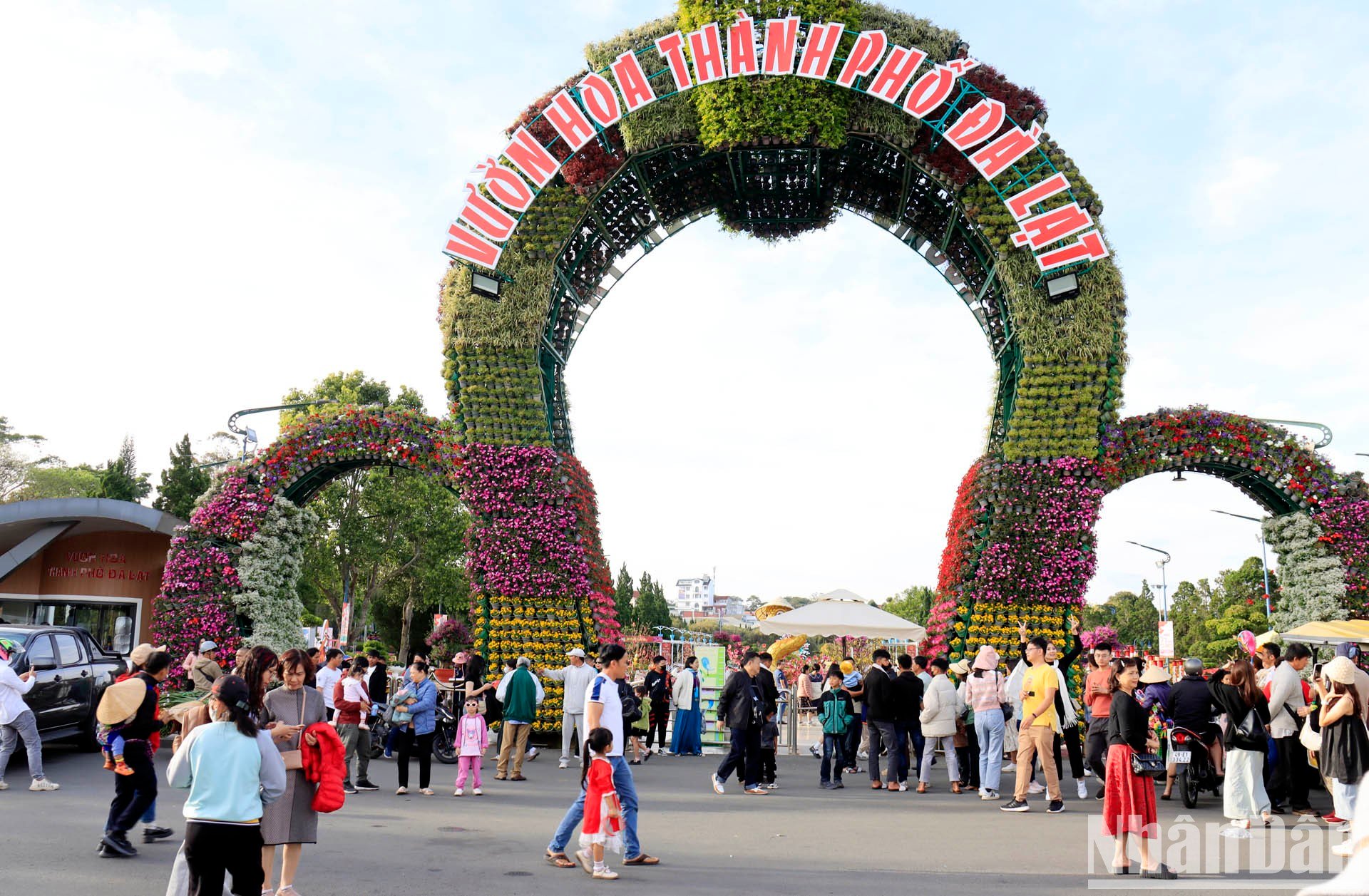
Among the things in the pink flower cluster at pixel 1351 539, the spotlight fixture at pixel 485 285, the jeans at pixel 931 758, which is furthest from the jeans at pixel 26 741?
the pink flower cluster at pixel 1351 539

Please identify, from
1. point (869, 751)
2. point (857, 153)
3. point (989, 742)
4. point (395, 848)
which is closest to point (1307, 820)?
point (989, 742)

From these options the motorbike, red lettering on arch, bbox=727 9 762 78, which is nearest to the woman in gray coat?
the motorbike

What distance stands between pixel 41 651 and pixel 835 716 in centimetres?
965

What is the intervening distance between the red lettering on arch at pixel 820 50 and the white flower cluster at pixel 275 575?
39.4 ft

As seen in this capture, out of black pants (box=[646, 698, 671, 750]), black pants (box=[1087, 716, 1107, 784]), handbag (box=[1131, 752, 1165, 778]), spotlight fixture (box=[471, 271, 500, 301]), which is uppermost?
spotlight fixture (box=[471, 271, 500, 301])

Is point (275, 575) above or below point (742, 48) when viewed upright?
below

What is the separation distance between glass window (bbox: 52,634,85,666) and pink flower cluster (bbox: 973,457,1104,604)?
42.5 ft

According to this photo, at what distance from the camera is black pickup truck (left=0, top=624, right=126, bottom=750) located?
38.5 ft

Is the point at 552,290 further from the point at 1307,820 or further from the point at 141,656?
the point at 1307,820

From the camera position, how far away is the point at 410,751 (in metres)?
11.4

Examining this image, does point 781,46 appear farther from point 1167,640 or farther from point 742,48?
point 1167,640

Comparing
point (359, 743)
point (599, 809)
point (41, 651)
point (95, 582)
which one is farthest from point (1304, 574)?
point (95, 582)

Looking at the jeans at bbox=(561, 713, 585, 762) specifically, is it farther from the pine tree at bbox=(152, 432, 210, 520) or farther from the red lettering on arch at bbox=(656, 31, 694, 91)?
the pine tree at bbox=(152, 432, 210, 520)

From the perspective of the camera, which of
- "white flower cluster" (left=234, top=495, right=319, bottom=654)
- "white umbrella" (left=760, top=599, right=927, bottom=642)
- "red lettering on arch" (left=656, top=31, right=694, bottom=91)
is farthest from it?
"white flower cluster" (left=234, top=495, right=319, bottom=654)
